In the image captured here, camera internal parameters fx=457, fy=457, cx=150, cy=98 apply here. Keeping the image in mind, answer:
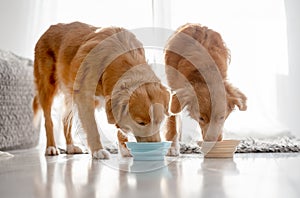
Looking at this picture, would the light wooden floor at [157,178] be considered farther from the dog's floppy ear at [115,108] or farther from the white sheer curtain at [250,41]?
the white sheer curtain at [250,41]

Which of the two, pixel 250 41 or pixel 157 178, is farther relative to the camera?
pixel 250 41

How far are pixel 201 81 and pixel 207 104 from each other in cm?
14

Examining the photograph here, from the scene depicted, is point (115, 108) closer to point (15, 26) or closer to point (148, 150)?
point (148, 150)

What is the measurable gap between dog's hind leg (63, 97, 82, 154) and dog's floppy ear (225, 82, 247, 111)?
105 centimetres

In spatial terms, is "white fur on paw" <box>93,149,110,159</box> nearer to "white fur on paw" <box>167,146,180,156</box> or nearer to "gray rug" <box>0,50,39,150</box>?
"white fur on paw" <box>167,146,180,156</box>

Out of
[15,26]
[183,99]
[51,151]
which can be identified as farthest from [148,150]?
[15,26]

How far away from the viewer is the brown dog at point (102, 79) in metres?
2.16

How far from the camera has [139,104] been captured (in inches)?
83.8

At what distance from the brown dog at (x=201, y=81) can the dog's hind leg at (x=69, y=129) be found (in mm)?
704

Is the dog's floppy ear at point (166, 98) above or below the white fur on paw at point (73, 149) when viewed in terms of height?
above

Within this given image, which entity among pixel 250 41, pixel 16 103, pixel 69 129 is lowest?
pixel 69 129

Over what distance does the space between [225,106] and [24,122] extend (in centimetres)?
169

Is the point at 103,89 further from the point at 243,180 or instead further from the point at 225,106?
the point at 243,180

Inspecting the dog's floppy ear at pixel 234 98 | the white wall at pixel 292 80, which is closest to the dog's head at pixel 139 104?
the dog's floppy ear at pixel 234 98
